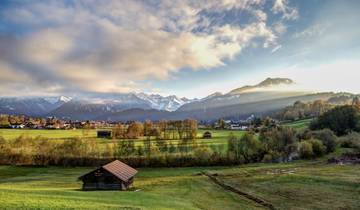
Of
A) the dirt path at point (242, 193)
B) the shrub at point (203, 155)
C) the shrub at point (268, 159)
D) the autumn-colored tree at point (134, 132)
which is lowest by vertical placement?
the dirt path at point (242, 193)

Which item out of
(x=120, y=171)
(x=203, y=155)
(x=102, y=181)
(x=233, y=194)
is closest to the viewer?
(x=233, y=194)

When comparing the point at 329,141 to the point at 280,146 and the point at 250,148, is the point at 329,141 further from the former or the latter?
the point at 250,148

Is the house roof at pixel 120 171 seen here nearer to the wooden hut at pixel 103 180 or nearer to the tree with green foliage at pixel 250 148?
the wooden hut at pixel 103 180

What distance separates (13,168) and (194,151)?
60202mm

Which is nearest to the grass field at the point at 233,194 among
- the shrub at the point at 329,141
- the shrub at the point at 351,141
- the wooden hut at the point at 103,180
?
the wooden hut at the point at 103,180

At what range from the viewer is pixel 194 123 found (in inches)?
7505

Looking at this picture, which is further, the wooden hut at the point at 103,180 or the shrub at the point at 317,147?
the shrub at the point at 317,147

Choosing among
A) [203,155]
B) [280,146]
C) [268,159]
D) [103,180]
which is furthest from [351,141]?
[103,180]

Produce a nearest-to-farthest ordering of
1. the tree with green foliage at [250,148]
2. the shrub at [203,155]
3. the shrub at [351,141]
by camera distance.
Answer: the shrub at [203,155] → the shrub at [351,141] → the tree with green foliage at [250,148]

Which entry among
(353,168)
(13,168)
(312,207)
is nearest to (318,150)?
(353,168)

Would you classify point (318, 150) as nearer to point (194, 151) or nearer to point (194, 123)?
point (194, 151)

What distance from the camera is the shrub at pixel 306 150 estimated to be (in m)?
120

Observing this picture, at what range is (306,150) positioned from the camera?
121m

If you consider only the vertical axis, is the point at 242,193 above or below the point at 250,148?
below
